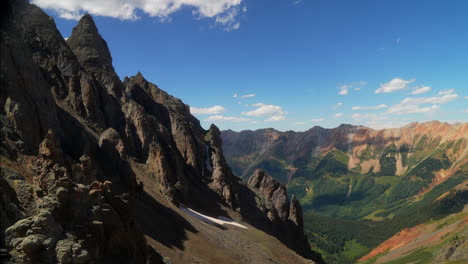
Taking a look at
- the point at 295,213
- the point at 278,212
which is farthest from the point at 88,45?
the point at 295,213

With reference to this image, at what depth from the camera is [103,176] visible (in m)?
55.0

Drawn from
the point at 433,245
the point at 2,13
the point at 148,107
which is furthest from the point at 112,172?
the point at 433,245

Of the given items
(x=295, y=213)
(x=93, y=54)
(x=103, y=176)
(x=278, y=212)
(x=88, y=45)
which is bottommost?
(x=295, y=213)

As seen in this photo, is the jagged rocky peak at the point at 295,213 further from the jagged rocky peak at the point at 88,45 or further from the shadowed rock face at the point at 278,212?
the jagged rocky peak at the point at 88,45

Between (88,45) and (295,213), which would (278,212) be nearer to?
(295,213)

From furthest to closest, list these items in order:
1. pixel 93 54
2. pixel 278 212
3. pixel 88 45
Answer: pixel 278 212 → pixel 88 45 → pixel 93 54

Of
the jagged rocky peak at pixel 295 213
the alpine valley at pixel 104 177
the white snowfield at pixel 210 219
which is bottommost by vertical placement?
the jagged rocky peak at pixel 295 213

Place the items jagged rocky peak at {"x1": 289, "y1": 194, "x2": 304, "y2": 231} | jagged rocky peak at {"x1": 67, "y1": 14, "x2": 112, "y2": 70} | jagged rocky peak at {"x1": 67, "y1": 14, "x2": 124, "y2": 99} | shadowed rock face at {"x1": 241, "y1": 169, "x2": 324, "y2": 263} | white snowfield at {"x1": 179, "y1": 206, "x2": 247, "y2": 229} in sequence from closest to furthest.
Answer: white snowfield at {"x1": 179, "y1": 206, "x2": 247, "y2": 229}
jagged rocky peak at {"x1": 67, "y1": 14, "x2": 124, "y2": 99}
jagged rocky peak at {"x1": 67, "y1": 14, "x2": 112, "y2": 70}
shadowed rock face at {"x1": 241, "y1": 169, "x2": 324, "y2": 263}
jagged rocky peak at {"x1": 289, "y1": 194, "x2": 304, "y2": 231}

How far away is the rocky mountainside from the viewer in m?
22.0

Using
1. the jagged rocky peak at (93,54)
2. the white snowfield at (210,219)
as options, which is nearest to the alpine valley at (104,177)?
the jagged rocky peak at (93,54)

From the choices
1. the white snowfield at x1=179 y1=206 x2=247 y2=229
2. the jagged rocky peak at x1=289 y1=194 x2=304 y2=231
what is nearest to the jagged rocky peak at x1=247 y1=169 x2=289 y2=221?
the jagged rocky peak at x1=289 y1=194 x2=304 y2=231

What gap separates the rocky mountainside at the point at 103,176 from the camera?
2195 cm

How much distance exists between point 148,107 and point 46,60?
5026cm

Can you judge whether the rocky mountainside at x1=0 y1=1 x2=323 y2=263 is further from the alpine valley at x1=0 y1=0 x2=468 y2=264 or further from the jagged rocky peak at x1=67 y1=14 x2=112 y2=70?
the jagged rocky peak at x1=67 y1=14 x2=112 y2=70
